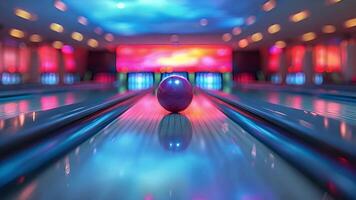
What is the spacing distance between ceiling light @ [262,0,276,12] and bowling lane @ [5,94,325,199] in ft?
19.2

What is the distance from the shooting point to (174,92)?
259 centimetres

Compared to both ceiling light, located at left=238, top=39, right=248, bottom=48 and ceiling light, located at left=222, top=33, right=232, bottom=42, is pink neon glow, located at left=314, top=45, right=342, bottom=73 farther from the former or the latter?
ceiling light, located at left=222, top=33, right=232, bottom=42

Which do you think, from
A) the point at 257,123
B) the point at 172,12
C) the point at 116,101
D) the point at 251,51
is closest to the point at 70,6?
the point at 172,12

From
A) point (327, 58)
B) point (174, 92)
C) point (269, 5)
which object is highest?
point (269, 5)

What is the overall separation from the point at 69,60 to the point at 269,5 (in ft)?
38.3

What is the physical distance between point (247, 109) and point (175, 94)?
628 mm

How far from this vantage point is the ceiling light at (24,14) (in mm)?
7578

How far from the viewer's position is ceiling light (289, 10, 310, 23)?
798 centimetres

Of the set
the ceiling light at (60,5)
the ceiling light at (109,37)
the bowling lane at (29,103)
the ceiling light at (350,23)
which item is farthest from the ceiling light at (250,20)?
the ceiling light at (109,37)

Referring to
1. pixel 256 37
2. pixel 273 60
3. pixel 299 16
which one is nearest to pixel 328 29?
pixel 299 16

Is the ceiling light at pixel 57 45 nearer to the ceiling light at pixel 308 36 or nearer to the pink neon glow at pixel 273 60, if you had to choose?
the ceiling light at pixel 308 36

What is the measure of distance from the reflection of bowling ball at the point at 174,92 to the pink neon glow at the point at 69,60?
1388 cm

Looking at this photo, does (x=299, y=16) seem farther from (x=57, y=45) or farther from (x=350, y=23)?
(x=57, y=45)

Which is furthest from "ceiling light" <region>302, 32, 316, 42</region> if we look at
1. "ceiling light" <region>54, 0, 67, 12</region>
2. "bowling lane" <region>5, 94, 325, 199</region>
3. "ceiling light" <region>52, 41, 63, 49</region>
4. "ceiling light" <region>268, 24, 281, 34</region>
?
"bowling lane" <region>5, 94, 325, 199</region>
